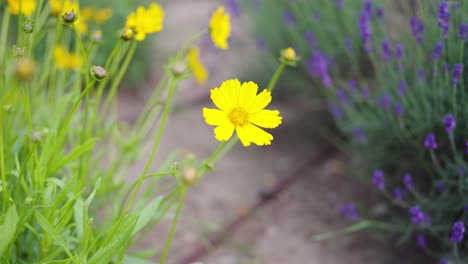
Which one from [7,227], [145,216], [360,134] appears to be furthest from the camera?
[360,134]

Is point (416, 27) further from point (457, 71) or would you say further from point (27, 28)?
point (27, 28)

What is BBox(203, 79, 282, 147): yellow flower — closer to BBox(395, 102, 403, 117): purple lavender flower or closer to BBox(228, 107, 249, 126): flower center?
BBox(228, 107, 249, 126): flower center

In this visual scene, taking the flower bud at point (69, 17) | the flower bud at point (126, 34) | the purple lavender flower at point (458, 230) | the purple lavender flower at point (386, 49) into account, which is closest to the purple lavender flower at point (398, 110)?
the purple lavender flower at point (386, 49)

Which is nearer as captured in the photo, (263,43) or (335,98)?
(335,98)

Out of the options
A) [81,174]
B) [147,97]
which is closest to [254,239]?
[81,174]

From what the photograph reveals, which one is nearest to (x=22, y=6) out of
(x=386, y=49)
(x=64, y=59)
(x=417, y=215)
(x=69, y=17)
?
(x=64, y=59)

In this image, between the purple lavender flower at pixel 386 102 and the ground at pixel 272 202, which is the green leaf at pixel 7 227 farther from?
the purple lavender flower at pixel 386 102

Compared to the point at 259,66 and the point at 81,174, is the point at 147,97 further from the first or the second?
the point at 81,174

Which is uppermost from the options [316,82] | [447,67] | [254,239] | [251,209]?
[316,82]
